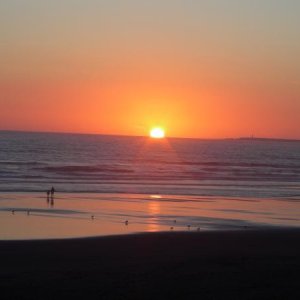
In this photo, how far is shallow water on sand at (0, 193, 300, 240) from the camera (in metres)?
22.6

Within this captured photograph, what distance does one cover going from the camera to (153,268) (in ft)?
46.2

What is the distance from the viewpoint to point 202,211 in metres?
30.5

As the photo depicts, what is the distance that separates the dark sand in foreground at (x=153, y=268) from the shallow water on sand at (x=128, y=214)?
2.86m

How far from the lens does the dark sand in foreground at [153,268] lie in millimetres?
11898

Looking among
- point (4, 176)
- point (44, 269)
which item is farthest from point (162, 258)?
point (4, 176)

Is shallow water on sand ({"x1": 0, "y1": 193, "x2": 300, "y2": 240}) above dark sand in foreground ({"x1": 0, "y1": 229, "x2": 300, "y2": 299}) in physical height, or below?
above

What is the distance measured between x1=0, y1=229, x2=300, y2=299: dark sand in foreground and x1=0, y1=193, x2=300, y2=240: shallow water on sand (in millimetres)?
2858

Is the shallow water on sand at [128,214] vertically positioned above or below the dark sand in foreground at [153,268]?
above

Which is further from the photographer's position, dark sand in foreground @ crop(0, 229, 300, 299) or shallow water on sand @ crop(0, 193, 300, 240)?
shallow water on sand @ crop(0, 193, 300, 240)

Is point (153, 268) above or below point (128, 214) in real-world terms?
below

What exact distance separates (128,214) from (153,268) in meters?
14.2

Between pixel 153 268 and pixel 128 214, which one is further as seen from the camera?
pixel 128 214

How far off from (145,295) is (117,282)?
1.10m

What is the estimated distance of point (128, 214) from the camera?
2820cm
